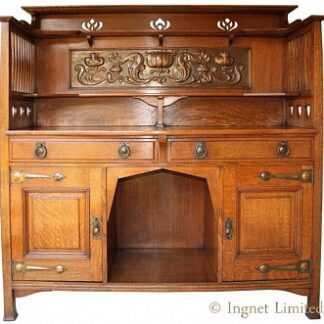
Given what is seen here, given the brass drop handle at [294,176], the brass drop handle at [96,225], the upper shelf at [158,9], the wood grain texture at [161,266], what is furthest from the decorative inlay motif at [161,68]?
the wood grain texture at [161,266]

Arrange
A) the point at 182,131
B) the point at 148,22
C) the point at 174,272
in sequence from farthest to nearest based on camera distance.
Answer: the point at 148,22
the point at 174,272
the point at 182,131

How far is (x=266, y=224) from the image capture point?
9.82 ft

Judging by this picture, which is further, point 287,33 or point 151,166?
point 287,33

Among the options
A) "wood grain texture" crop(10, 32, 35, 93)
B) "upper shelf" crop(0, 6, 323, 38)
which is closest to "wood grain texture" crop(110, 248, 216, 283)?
"wood grain texture" crop(10, 32, 35, 93)

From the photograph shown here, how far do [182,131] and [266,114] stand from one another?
85 centimetres

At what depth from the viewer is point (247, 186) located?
2957 millimetres

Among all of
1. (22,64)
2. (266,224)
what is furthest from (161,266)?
(22,64)

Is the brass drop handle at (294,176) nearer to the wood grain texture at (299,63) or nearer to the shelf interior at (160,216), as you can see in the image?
the wood grain texture at (299,63)

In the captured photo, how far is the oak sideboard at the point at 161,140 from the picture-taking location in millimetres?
2928

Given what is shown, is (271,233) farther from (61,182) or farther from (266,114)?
(61,182)

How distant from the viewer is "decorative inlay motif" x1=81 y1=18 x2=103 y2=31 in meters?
3.42

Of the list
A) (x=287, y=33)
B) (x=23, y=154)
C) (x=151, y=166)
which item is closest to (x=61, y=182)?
(x=23, y=154)

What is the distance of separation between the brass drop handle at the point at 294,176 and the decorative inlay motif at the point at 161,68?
2.59 ft

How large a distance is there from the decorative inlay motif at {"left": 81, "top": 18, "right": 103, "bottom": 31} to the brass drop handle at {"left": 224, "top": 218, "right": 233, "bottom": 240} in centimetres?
153
